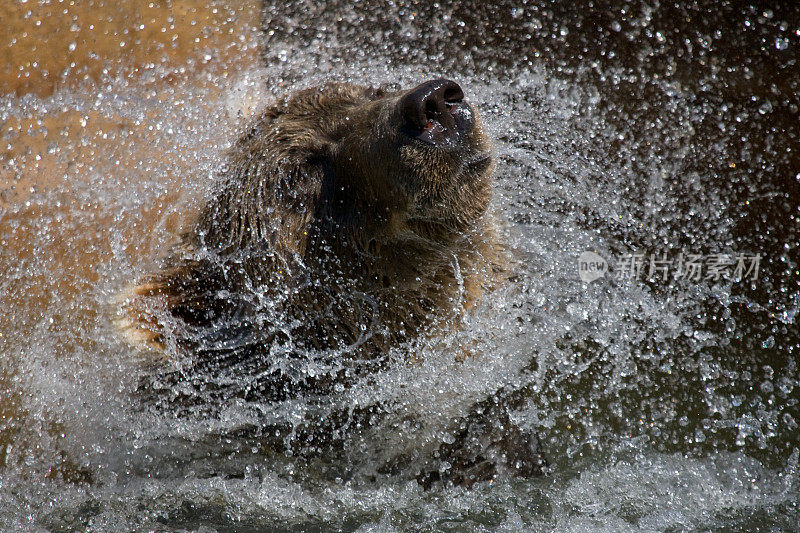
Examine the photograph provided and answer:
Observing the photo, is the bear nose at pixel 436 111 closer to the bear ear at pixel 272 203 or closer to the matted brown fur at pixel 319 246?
the matted brown fur at pixel 319 246

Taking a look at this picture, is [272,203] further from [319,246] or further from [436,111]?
[436,111]

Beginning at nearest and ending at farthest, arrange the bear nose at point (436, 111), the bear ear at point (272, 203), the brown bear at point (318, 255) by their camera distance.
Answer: the bear nose at point (436, 111) < the brown bear at point (318, 255) < the bear ear at point (272, 203)

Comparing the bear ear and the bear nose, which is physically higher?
the bear nose

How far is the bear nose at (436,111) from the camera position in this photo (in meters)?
2.49

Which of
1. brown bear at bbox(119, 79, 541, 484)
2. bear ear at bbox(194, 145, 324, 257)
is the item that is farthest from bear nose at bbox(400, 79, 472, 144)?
bear ear at bbox(194, 145, 324, 257)

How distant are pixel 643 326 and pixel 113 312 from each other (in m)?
2.87

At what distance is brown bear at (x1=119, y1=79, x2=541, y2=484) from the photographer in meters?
2.73

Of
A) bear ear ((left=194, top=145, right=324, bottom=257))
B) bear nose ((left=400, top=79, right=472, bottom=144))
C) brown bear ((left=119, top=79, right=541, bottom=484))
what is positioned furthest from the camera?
bear ear ((left=194, top=145, right=324, bottom=257))

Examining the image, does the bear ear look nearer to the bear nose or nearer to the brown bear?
the brown bear

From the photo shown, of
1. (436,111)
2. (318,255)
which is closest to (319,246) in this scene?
(318,255)

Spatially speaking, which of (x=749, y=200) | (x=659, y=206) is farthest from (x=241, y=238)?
(x=749, y=200)

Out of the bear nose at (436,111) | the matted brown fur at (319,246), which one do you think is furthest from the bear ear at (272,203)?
the bear nose at (436,111)

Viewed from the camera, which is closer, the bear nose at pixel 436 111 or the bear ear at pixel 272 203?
the bear nose at pixel 436 111

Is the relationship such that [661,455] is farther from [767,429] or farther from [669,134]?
A: [669,134]
